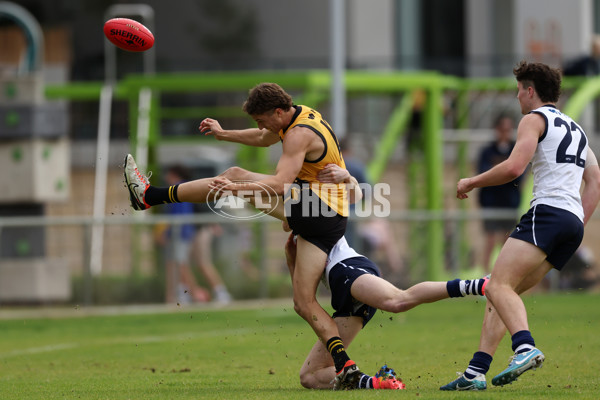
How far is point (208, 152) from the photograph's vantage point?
85.7ft

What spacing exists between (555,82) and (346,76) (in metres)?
11.7

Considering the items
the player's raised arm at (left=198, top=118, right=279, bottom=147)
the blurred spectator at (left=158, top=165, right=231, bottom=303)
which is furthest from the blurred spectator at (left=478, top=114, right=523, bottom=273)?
the player's raised arm at (left=198, top=118, right=279, bottom=147)

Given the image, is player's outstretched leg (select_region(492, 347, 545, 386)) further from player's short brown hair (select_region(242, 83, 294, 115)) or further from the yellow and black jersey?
player's short brown hair (select_region(242, 83, 294, 115))

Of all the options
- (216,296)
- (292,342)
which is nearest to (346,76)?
(216,296)

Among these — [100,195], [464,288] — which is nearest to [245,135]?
[464,288]

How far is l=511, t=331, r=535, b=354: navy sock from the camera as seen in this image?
7.24m

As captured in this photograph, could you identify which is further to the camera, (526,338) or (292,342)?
(292,342)

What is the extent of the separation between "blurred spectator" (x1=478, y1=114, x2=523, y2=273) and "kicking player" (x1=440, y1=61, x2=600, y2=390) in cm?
819

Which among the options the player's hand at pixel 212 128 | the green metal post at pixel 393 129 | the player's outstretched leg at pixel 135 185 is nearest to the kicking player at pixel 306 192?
the player's outstretched leg at pixel 135 185

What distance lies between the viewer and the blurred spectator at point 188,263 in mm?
16109

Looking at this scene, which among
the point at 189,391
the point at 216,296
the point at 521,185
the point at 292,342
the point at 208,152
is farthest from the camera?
the point at 208,152

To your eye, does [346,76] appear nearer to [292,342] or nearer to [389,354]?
[292,342]

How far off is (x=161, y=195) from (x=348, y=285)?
1508 mm

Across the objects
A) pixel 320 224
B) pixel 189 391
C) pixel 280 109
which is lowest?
pixel 189 391
